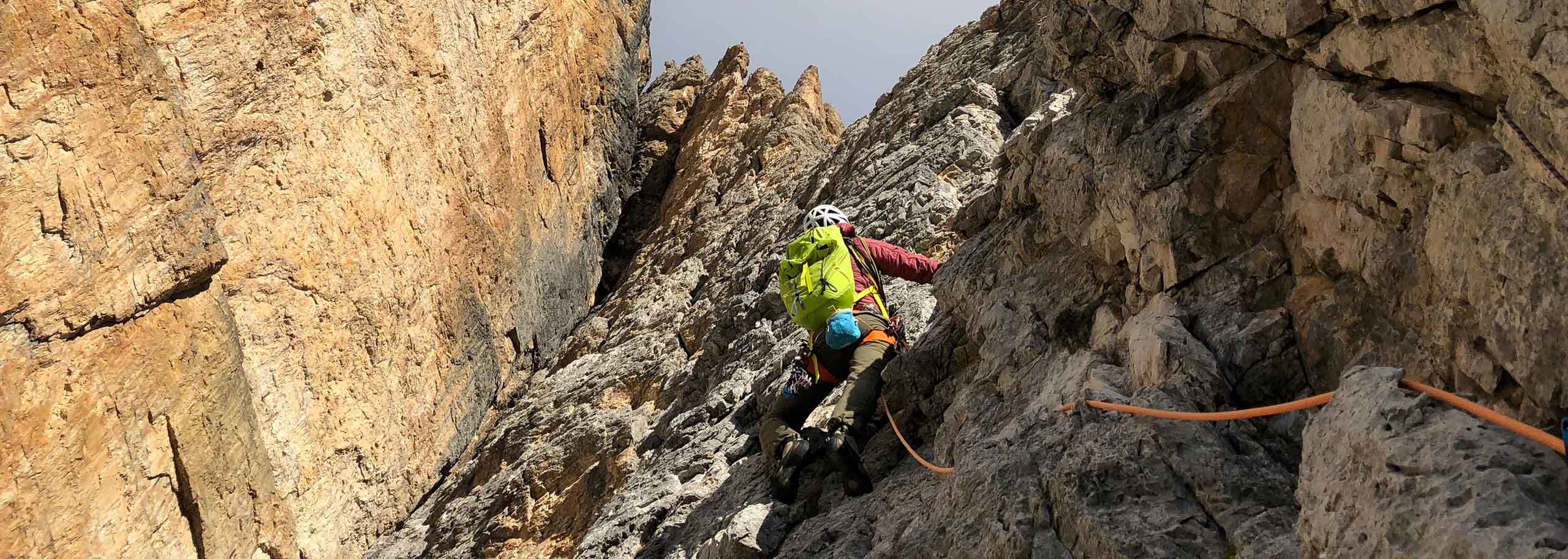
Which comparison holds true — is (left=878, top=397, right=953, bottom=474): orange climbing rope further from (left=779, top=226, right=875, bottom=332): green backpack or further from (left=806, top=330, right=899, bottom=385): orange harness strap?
(left=779, top=226, right=875, bottom=332): green backpack

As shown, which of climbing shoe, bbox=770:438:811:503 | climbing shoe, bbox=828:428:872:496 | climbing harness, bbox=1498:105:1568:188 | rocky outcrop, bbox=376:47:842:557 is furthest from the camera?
rocky outcrop, bbox=376:47:842:557

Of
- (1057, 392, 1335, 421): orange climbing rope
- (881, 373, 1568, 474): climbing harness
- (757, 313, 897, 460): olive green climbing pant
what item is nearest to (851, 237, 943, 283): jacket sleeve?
(757, 313, 897, 460): olive green climbing pant

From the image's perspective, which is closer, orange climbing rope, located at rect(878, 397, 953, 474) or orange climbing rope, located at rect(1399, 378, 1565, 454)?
orange climbing rope, located at rect(1399, 378, 1565, 454)

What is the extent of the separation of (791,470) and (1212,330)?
302cm

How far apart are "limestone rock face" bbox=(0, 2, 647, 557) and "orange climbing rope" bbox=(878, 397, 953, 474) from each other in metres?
5.65

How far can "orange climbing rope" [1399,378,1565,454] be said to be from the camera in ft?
8.71

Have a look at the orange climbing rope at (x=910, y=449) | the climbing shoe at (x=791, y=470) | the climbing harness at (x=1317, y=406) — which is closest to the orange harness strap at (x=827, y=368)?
the orange climbing rope at (x=910, y=449)

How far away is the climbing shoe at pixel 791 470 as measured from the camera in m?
6.77

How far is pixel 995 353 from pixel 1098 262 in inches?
33.9

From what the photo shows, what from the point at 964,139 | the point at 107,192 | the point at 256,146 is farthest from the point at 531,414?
the point at 964,139

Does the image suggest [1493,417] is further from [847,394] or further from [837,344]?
[837,344]

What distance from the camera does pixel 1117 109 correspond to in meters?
5.95

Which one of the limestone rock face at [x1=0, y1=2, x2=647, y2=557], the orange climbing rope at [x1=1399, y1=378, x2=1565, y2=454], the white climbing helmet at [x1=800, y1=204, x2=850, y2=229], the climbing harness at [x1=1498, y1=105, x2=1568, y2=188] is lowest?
the orange climbing rope at [x1=1399, y1=378, x2=1565, y2=454]

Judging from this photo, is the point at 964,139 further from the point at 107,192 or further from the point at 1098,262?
the point at 107,192
